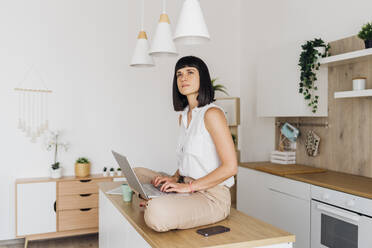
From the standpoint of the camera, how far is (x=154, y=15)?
4.41m

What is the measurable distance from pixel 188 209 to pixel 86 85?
9.56ft

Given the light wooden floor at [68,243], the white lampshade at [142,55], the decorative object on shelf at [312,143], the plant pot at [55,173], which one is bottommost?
the light wooden floor at [68,243]

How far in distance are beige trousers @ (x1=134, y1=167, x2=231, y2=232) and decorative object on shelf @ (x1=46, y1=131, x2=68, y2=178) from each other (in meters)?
2.50

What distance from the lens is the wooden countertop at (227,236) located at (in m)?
1.33

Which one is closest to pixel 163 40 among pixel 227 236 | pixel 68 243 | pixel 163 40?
pixel 163 40

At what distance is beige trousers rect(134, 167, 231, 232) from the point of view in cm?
142

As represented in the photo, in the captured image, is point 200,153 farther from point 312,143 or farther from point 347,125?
point 312,143

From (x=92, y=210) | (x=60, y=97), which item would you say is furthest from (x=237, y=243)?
(x=60, y=97)

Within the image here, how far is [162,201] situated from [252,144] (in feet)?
10.9

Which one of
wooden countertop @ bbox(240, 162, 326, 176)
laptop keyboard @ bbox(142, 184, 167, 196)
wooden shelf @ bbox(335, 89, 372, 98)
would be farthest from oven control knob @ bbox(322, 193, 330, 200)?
laptop keyboard @ bbox(142, 184, 167, 196)

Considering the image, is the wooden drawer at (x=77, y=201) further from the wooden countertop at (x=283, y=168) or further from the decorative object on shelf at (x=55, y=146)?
the wooden countertop at (x=283, y=168)

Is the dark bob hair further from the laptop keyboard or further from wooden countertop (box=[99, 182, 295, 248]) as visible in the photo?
wooden countertop (box=[99, 182, 295, 248])

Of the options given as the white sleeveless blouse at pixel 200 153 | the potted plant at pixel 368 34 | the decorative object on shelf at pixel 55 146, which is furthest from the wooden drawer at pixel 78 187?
the potted plant at pixel 368 34

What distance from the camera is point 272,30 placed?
4238 mm
